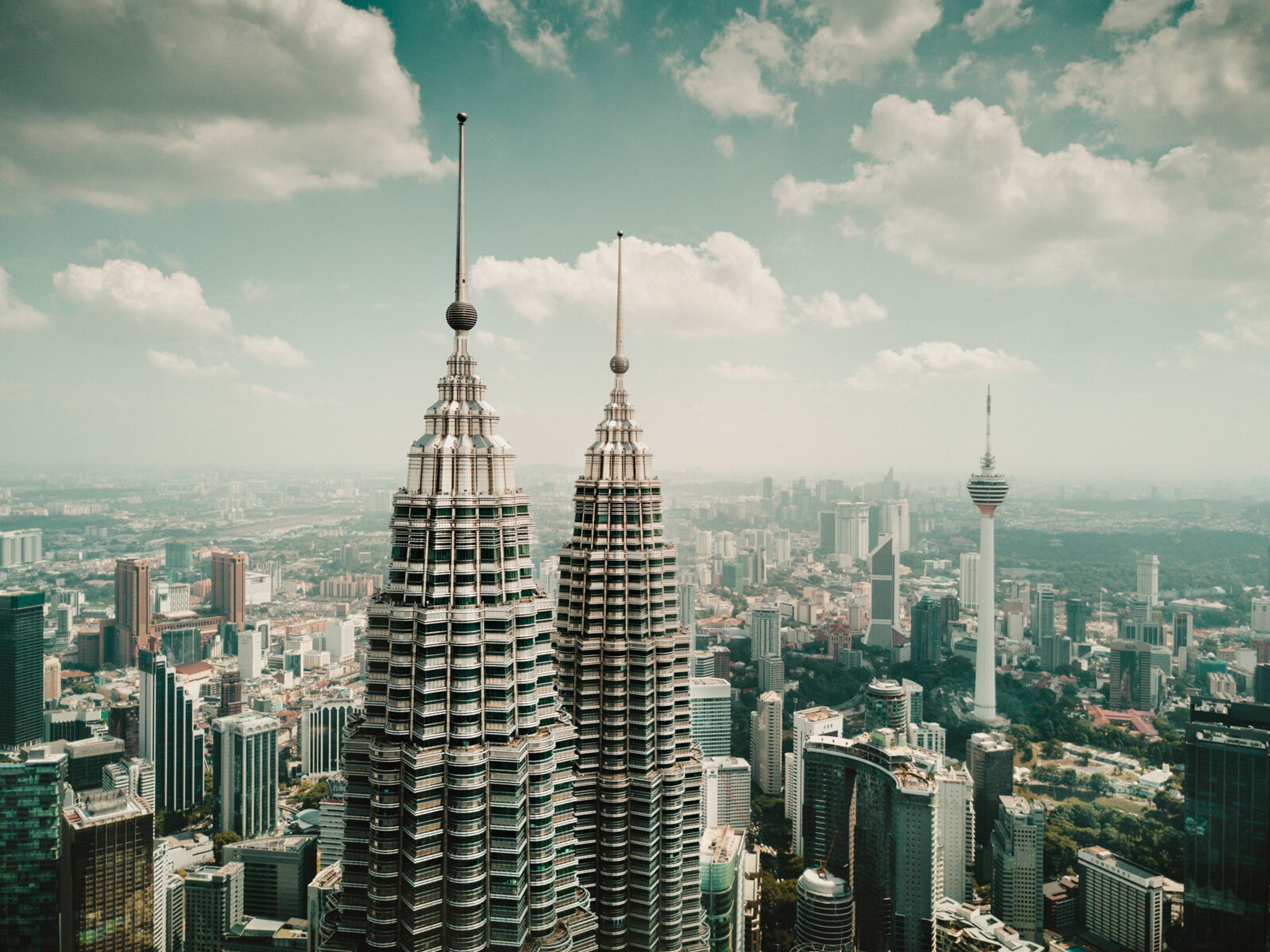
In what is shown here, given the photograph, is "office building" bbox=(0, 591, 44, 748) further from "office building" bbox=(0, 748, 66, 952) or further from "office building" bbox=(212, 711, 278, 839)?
"office building" bbox=(0, 748, 66, 952)

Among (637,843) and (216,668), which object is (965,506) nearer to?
(637,843)

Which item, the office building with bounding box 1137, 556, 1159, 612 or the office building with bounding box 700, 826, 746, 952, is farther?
the office building with bounding box 1137, 556, 1159, 612

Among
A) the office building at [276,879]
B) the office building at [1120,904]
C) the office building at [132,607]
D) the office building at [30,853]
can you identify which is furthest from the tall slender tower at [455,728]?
the office building at [132,607]

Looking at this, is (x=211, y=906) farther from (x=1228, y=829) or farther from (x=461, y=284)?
(x=1228, y=829)

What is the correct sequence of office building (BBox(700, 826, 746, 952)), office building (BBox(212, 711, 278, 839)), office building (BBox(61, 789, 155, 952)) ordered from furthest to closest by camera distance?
office building (BBox(212, 711, 278, 839))
office building (BBox(700, 826, 746, 952))
office building (BBox(61, 789, 155, 952))

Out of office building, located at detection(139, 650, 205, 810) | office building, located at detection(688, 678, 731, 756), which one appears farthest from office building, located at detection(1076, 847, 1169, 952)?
office building, located at detection(139, 650, 205, 810)

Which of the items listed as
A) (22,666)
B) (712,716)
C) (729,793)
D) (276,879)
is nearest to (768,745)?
(712,716)
